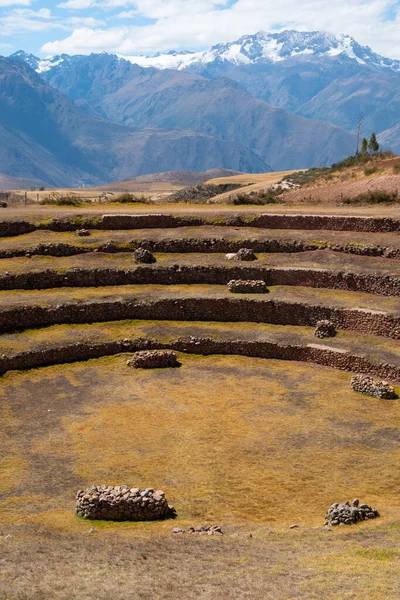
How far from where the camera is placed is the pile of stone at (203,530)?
20.4 metres

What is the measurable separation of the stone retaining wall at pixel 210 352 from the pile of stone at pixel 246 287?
224 inches

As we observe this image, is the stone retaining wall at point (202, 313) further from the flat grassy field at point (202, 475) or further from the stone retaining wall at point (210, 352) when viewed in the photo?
the flat grassy field at point (202, 475)

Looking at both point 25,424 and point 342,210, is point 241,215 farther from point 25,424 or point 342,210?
point 25,424

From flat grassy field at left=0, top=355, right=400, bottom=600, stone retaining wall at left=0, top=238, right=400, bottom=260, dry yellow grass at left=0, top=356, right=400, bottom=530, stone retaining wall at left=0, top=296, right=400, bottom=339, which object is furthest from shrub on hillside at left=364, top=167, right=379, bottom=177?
flat grassy field at left=0, top=355, right=400, bottom=600

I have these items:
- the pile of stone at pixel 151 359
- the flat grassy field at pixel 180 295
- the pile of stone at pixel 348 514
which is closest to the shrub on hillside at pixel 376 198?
the flat grassy field at pixel 180 295

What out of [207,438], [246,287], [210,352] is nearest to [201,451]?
[207,438]

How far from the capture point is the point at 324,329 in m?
39.2

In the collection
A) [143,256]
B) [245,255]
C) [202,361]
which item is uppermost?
[245,255]

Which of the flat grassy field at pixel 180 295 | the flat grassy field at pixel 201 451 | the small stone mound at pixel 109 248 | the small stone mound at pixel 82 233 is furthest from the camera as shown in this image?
the small stone mound at pixel 82 233

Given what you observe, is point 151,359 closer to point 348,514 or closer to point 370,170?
point 348,514

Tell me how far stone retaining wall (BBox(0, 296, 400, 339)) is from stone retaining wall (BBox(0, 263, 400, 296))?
366 centimetres

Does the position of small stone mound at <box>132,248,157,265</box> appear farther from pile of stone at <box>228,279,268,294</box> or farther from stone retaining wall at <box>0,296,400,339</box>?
pile of stone at <box>228,279,268,294</box>

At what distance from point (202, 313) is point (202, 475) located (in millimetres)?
18218

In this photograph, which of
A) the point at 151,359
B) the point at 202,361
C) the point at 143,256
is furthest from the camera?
the point at 143,256
